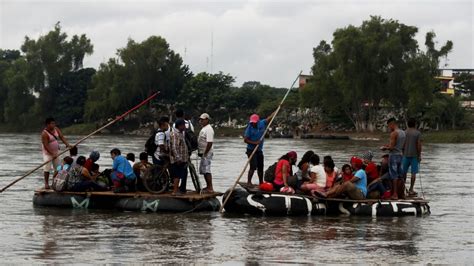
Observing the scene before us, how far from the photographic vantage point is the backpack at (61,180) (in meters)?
17.4

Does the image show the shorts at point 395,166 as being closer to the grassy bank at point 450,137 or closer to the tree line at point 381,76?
the grassy bank at point 450,137

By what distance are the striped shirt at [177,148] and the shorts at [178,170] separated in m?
0.12

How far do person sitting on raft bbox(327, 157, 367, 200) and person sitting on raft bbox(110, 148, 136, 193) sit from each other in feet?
11.8

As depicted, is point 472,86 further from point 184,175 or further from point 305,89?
point 184,175

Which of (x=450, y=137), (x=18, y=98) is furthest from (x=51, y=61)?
(x=450, y=137)

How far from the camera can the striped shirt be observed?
1689cm

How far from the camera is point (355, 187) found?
662 inches

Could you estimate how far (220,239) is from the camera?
14.1 meters

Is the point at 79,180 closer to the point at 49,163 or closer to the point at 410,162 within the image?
the point at 49,163

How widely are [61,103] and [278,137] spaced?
2975cm

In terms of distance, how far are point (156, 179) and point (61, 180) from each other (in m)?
1.75

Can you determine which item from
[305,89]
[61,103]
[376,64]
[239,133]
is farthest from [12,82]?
[376,64]

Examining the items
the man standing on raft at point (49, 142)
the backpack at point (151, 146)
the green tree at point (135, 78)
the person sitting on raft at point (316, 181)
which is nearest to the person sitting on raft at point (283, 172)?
the person sitting on raft at point (316, 181)

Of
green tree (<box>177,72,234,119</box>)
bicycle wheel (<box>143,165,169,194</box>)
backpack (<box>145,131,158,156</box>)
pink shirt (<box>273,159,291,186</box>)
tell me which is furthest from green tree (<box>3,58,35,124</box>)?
pink shirt (<box>273,159,291,186</box>)
